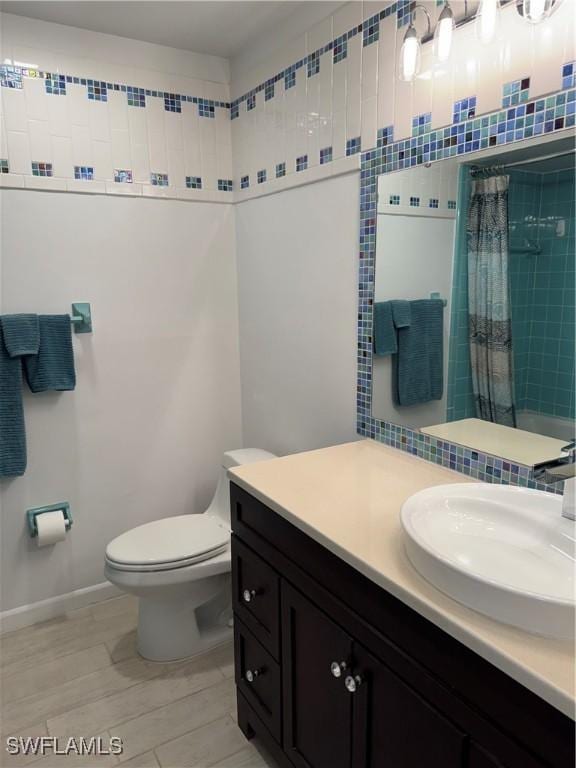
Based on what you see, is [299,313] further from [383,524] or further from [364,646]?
[364,646]

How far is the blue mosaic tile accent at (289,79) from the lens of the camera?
1.96m

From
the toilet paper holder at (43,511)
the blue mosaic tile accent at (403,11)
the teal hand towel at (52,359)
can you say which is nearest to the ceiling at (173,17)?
the blue mosaic tile accent at (403,11)

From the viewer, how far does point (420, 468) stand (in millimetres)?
1528

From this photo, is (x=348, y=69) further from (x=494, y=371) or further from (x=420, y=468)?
(x=420, y=468)

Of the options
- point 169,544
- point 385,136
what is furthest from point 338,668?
point 385,136

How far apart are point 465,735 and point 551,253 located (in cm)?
102

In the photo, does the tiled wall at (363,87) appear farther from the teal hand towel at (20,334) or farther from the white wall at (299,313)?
the teal hand towel at (20,334)

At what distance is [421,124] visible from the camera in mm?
1483

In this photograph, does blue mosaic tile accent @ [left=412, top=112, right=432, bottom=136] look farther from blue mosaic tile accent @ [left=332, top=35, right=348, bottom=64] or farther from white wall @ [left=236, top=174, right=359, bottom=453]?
blue mosaic tile accent @ [left=332, top=35, right=348, bottom=64]

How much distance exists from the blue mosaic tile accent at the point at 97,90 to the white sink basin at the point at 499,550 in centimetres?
199

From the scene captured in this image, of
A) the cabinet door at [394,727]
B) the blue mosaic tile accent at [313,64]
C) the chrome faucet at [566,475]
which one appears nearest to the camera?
the cabinet door at [394,727]

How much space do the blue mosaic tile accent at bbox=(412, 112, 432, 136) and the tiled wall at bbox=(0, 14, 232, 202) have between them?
1.16 metres

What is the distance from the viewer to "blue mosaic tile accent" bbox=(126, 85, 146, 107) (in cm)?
216

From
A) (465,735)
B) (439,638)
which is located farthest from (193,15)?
(465,735)
